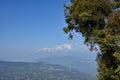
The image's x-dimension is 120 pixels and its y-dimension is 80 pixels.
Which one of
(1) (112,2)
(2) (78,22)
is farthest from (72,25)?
(1) (112,2)

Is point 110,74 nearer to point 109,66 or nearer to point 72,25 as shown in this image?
point 109,66

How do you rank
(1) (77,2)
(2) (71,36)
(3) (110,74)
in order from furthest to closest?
(2) (71,36), (1) (77,2), (3) (110,74)

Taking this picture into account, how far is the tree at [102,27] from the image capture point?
1808cm

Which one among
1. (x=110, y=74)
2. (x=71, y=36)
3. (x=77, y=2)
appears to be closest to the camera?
(x=110, y=74)

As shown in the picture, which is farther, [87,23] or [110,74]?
[87,23]

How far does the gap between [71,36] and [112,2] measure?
4.34 m

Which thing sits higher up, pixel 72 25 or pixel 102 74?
pixel 72 25

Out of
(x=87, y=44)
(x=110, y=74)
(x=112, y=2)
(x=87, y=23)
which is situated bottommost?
(x=110, y=74)

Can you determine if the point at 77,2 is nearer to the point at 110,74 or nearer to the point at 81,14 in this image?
the point at 81,14

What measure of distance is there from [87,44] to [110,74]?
3.24 meters

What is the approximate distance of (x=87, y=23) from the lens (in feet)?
66.6

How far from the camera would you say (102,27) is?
64.5 feet

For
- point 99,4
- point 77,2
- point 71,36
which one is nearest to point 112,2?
point 99,4

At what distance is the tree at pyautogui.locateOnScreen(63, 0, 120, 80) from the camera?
18.1m
